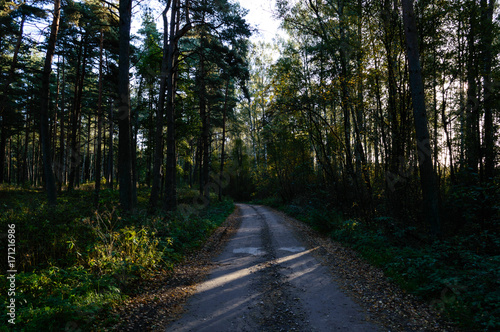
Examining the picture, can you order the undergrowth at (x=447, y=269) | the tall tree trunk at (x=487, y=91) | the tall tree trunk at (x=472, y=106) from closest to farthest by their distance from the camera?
the undergrowth at (x=447, y=269) < the tall tree trunk at (x=487, y=91) < the tall tree trunk at (x=472, y=106)

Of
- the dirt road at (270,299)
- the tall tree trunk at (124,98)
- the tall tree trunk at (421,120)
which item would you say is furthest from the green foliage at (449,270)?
the tall tree trunk at (124,98)

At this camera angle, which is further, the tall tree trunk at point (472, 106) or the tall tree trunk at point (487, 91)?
the tall tree trunk at point (472, 106)

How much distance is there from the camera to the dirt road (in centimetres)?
368

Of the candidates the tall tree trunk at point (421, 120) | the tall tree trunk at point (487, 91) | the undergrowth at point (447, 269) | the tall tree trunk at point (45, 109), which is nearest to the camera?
the undergrowth at point (447, 269)

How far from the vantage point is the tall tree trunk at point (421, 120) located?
22.1ft

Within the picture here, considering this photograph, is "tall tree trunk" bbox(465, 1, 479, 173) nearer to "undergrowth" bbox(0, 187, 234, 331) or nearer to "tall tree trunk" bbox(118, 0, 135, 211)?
"undergrowth" bbox(0, 187, 234, 331)

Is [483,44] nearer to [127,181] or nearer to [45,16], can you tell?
[127,181]

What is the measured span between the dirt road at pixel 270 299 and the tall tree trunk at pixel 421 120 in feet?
11.3

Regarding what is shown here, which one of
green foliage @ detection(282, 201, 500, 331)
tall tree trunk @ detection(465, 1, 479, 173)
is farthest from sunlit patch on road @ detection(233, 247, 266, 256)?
tall tree trunk @ detection(465, 1, 479, 173)

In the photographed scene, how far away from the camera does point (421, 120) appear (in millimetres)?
6852

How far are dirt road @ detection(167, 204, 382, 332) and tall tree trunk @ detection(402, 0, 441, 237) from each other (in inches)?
135

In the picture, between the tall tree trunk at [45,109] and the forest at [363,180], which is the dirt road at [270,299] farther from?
the tall tree trunk at [45,109]

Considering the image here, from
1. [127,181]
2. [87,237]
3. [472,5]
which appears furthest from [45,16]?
[472,5]

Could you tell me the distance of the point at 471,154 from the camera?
29.3 ft
